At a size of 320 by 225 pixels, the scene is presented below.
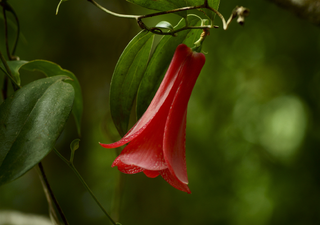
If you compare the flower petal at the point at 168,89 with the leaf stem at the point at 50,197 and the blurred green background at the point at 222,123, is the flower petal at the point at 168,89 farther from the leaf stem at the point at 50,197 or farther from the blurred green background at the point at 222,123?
the blurred green background at the point at 222,123

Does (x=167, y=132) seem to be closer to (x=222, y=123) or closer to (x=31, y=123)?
(x=31, y=123)

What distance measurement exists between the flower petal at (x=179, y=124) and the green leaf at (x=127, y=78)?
0.07 m

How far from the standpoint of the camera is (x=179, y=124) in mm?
277

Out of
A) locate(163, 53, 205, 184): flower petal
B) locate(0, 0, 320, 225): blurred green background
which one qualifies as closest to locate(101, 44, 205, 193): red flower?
locate(163, 53, 205, 184): flower petal

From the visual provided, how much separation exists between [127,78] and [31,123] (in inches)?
5.4

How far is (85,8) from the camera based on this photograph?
1142 mm

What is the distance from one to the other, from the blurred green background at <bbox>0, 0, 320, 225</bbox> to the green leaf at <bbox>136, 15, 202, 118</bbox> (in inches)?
31.4

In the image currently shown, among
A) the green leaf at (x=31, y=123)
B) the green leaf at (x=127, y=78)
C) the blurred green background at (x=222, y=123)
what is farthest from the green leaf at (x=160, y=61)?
the blurred green background at (x=222, y=123)

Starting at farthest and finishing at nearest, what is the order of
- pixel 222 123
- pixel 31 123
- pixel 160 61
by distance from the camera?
pixel 222 123
pixel 160 61
pixel 31 123

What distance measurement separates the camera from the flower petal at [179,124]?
252 mm

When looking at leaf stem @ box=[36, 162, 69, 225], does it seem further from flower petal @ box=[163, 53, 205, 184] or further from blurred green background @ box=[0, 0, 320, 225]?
blurred green background @ box=[0, 0, 320, 225]

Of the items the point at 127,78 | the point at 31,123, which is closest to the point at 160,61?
the point at 127,78

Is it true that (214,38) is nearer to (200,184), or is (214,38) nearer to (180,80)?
(200,184)

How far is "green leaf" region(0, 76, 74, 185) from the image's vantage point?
0.20 meters
